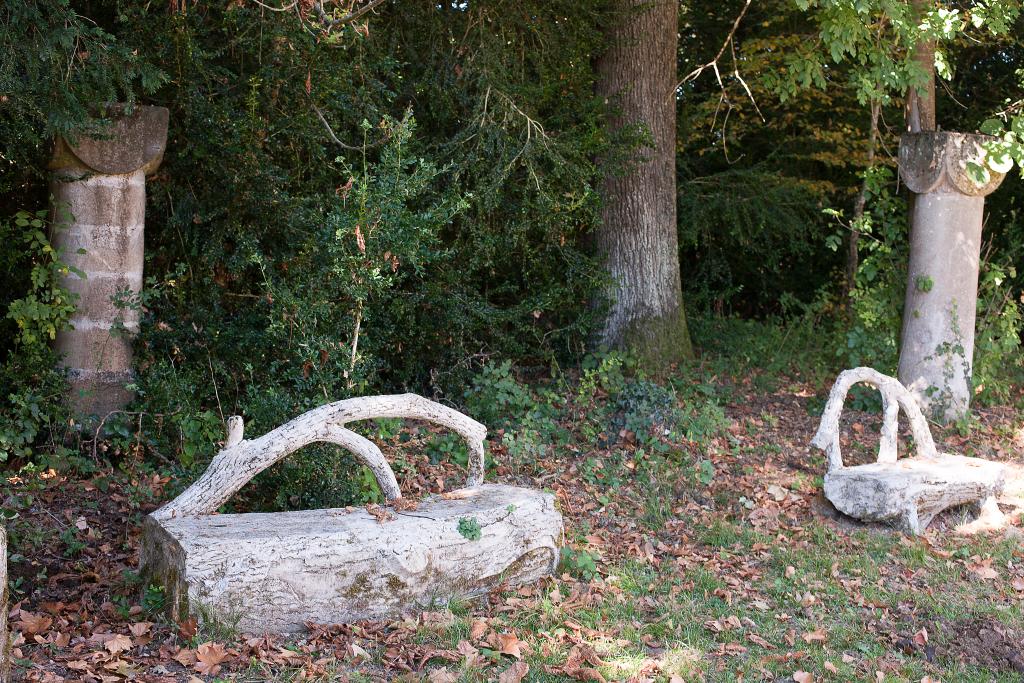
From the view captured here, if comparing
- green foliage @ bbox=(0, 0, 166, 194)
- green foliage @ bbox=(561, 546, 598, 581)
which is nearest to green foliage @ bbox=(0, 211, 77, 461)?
green foliage @ bbox=(0, 0, 166, 194)

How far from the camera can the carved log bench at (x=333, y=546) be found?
15.1 feet

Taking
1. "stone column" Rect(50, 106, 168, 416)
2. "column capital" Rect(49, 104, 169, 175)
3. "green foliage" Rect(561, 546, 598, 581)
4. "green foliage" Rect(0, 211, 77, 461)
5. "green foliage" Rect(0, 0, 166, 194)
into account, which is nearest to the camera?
"green foliage" Rect(561, 546, 598, 581)

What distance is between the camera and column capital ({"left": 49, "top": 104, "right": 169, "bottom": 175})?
7027 millimetres

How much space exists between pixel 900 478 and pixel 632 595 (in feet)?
7.70

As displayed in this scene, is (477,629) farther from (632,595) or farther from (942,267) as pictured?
(942,267)

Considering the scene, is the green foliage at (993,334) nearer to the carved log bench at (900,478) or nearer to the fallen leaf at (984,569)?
the carved log bench at (900,478)

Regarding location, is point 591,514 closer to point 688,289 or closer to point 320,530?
point 320,530

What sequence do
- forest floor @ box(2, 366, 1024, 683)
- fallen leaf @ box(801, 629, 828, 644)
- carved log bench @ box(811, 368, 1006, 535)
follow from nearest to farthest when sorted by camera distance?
1. forest floor @ box(2, 366, 1024, 683)
2. fallen leaf @ box(801, 629, 828, 644)
3. carved log bench @ box(811, 368, 1006, 535)

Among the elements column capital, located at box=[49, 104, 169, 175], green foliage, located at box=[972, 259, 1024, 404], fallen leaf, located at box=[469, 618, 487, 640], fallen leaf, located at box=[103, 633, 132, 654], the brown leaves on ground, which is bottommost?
the brown leaves on ground

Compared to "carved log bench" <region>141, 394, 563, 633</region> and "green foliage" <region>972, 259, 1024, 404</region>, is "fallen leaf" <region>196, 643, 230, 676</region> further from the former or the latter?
"green foliage" <region>972, 259, 1024, 404</region>

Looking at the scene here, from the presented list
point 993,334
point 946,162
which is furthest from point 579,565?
point 993,334

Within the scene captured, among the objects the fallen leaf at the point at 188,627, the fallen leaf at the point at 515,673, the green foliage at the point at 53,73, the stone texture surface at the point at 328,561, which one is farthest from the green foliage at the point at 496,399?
the fallen leaf at the point at 188,627

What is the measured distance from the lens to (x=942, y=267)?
920cm

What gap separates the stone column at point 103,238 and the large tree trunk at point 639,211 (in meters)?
4.81
